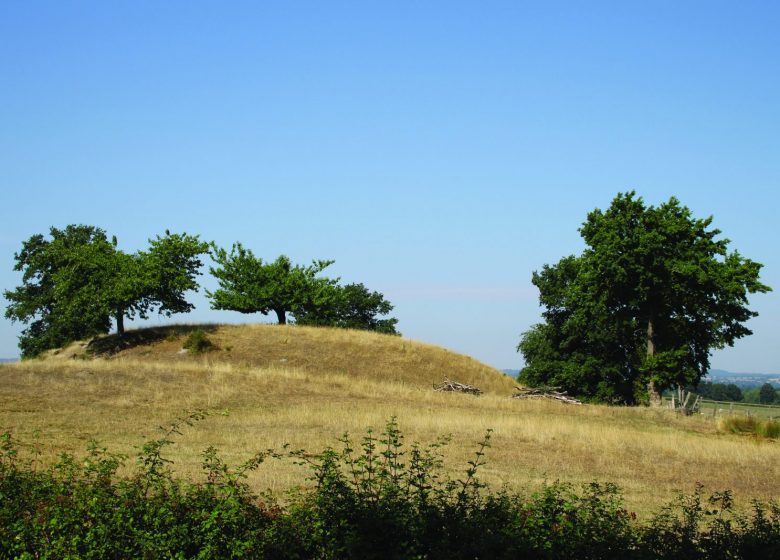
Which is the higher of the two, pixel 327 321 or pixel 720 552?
pixel 327 321

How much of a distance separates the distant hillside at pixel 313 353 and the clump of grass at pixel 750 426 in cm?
1715

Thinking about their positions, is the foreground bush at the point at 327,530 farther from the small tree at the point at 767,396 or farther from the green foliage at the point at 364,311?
the small tree at the point at 767,396

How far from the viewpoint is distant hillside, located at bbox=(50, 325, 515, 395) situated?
4672cm

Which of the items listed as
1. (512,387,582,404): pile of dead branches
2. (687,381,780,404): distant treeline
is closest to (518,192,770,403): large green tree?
(512,387,582,404): pile of dead branches

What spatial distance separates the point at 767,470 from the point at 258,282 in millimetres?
44364

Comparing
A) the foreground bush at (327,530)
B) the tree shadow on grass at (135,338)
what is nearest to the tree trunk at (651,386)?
the tree shadow on grass at (135,338)

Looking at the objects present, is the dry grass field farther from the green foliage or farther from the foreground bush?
the green foliage

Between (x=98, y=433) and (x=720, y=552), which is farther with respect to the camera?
(x=98, y=433)

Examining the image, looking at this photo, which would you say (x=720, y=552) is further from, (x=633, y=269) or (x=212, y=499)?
(x=633, y=269)

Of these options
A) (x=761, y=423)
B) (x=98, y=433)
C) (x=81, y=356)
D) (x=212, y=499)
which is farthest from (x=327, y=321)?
(x=212, y=499)

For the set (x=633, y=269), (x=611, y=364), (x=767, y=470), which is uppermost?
(x=633, y=269)

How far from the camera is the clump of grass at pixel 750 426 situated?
2914cm

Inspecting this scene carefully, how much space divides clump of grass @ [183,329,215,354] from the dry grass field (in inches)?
221

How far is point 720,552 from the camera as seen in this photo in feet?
29.2
